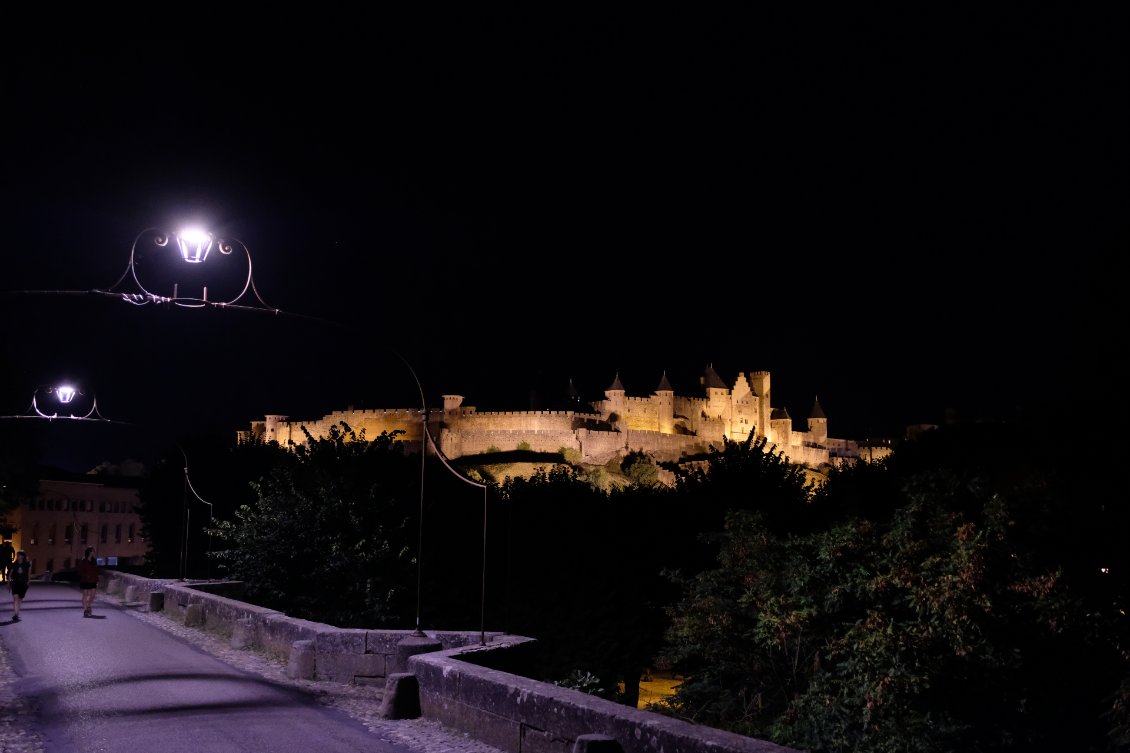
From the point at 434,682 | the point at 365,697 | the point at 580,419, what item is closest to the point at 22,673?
the point at 365,697

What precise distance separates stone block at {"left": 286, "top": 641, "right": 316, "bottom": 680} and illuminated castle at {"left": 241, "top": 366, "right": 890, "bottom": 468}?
277 feet

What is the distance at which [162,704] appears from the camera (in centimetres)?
1167

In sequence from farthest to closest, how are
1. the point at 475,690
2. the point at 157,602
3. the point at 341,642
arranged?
the point at 157,602, the point at 341,642, the point at 475,690

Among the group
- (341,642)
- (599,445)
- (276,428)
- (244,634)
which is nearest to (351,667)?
(341,642)

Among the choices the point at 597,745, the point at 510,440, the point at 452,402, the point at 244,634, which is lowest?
the point at 244,634

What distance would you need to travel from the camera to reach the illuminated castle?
369ft

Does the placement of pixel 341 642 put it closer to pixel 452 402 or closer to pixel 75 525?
pixel 75 525

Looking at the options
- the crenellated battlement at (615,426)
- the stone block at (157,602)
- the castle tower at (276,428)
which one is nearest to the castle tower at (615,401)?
the crenellated battlement at (615,426)

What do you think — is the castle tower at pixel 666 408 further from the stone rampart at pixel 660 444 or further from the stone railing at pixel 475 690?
the stone railing at pixel 475 690

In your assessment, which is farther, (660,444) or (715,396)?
(715,396)

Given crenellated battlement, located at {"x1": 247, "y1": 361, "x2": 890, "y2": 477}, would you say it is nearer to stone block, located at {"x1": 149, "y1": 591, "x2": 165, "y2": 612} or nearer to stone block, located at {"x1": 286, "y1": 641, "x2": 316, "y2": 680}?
stone block, located at {"x1": 149, "y1": 591, "x2": 165, "y2": 612}

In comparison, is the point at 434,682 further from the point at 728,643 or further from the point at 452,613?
the point at 452,613

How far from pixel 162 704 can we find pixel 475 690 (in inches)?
154

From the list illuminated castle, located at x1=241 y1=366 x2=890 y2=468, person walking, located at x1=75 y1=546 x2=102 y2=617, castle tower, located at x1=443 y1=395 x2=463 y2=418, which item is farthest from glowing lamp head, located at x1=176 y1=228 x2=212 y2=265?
castle tower, located at x1=443 y1=395 x2=463 y2=418
